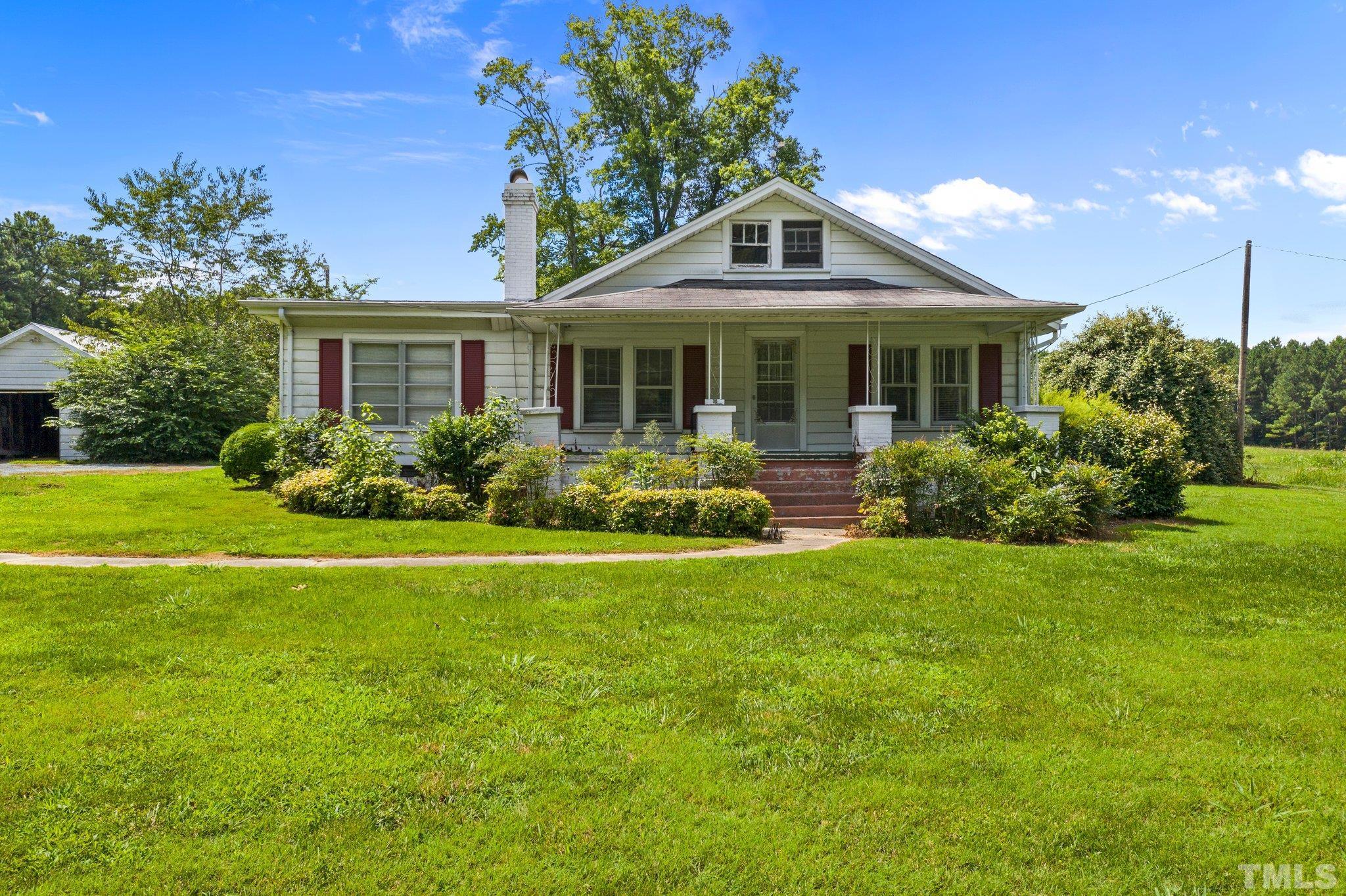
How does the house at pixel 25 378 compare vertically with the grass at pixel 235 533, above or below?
above

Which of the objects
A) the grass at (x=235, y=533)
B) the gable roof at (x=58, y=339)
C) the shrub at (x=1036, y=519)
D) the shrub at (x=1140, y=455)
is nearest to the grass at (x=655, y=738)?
the grass at (x=235, y=533)

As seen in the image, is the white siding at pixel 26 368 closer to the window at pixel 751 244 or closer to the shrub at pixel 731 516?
the window at pixel 751 244

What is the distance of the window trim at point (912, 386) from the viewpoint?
579 inches

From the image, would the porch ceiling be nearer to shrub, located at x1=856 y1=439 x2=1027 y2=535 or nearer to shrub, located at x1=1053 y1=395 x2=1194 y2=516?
shrub, located at x1=1053 y1=395 x2=1194 y2=516

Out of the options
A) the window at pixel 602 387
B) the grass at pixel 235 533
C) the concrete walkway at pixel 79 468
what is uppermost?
the window at pixel 602 387

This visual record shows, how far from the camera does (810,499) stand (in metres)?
11.7

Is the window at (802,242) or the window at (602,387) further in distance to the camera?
the window at (802,242)

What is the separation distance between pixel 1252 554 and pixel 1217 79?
10659 millimetres

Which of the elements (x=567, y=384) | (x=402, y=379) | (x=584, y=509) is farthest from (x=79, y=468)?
(x=584, y=509)

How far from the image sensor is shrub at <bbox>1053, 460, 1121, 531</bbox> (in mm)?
10039

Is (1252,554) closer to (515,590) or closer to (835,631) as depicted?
(835,631)

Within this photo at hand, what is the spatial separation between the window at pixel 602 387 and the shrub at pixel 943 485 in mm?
5663

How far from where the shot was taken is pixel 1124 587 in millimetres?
6785

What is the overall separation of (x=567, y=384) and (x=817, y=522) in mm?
5897
